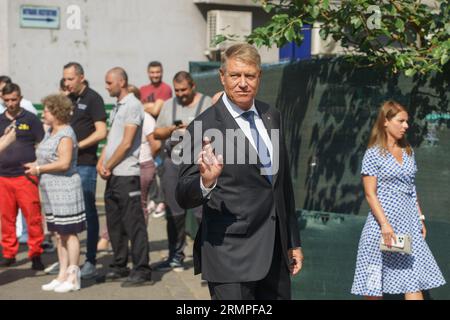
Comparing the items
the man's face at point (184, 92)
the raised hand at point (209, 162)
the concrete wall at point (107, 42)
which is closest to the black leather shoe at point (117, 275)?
the man's face at point (184, 92)

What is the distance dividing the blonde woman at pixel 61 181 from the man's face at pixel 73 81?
25.9 inches

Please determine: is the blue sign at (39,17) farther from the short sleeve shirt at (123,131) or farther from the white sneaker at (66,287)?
the white sneaker at (66,287)

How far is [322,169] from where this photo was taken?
6.78m

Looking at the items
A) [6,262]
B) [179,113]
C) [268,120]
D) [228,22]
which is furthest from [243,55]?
[228,22]

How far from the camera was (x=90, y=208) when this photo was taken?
25.8ft

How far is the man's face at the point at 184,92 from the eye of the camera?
24.8 ft

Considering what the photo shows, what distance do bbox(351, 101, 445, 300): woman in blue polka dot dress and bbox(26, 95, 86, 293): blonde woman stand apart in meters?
2.86

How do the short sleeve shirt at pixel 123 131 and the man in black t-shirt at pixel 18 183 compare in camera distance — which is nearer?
the short sleeve shirt at pixel 123 131

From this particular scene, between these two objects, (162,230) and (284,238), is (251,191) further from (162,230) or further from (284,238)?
(162,230)

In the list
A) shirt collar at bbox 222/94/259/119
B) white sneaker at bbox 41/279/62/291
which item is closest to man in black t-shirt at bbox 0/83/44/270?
white sneaker at bbox 41/279/62/291

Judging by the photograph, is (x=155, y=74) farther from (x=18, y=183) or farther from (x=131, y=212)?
(x=131, y=212)

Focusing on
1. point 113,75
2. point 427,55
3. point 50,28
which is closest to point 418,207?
point 427,55

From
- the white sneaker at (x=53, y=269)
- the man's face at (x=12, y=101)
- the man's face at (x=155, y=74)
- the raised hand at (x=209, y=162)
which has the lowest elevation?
the white sneaker at (x=53, y=269)
